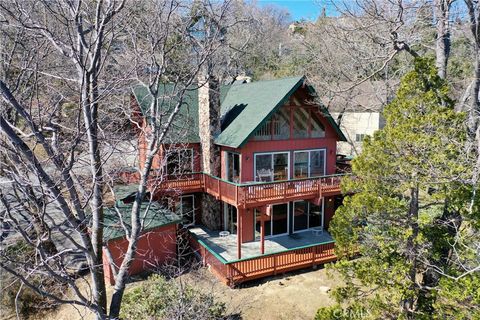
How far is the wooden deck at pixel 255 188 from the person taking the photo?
13.9m

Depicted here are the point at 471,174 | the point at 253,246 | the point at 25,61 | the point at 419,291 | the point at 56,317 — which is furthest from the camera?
the point at 253,246

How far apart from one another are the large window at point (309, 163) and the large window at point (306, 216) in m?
1.66

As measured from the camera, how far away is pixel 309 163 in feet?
56.2

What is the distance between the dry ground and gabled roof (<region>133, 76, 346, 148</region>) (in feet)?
19.9

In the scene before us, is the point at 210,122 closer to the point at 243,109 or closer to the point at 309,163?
the point at 243,109

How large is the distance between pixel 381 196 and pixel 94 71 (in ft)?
23.8

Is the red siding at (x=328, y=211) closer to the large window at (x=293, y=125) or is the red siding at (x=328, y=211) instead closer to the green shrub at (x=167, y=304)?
the large window at (x=293, y=125)

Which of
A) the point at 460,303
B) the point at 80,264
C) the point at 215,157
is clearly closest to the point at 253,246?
the point at 215,157

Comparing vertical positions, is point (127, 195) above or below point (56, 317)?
above

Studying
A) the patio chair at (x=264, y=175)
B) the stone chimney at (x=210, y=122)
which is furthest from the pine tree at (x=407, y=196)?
the stone chimney at (x=210, y=122)

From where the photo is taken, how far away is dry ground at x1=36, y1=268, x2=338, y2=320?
35.6 ft

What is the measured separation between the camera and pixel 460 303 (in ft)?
21.9

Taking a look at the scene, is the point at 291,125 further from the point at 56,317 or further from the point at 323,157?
the point at 56,317

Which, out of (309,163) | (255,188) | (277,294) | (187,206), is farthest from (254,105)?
(277,294)
